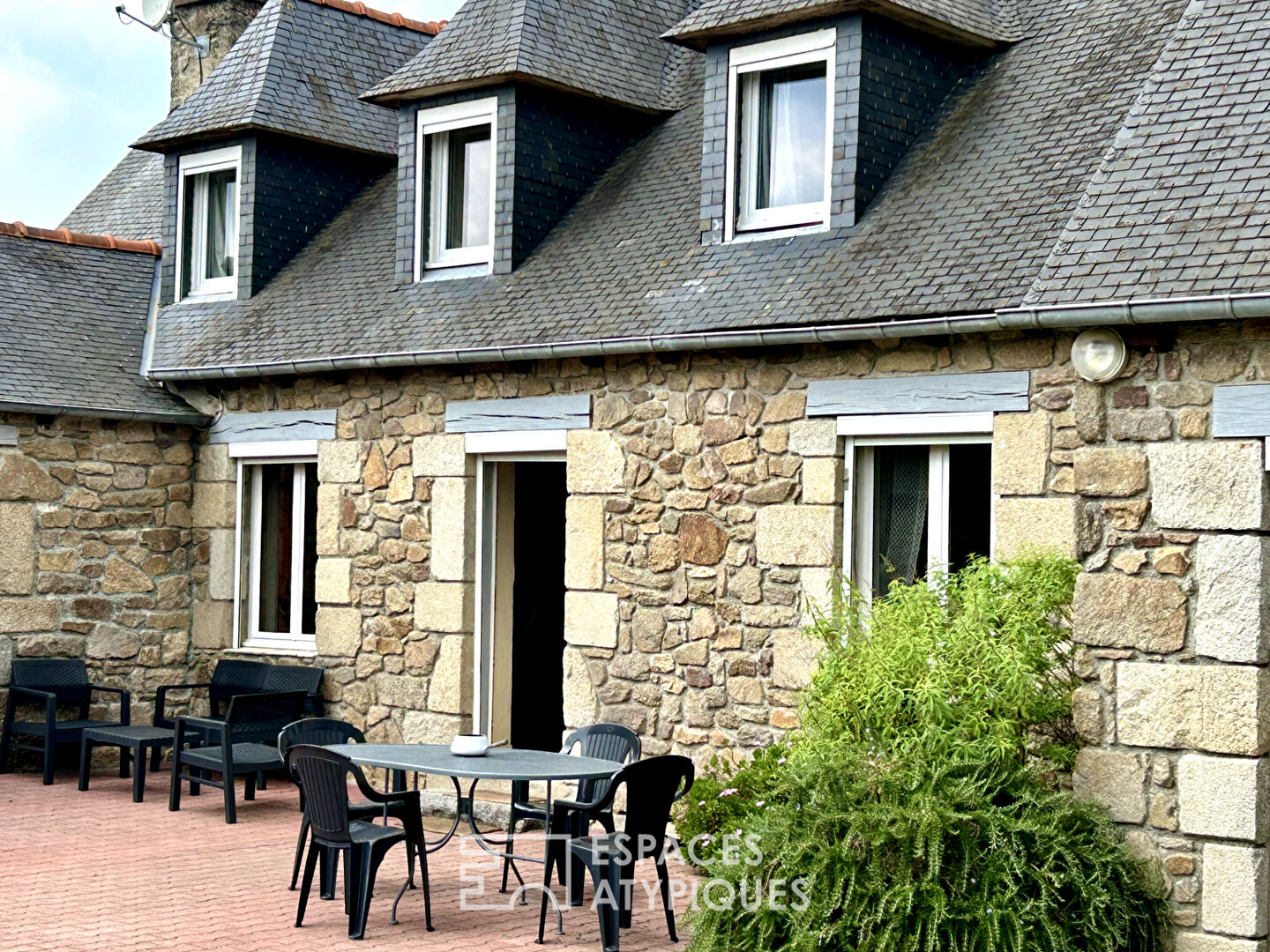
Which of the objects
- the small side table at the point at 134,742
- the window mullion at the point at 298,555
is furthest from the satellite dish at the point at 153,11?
the small side table at the point at 134,742

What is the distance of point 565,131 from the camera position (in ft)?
36.2

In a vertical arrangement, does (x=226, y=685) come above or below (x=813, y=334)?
below

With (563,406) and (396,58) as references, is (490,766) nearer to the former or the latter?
(563,406)

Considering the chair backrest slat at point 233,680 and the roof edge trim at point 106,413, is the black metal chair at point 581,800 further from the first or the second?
the roof edge trim at point 106,413

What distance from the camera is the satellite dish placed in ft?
51.5

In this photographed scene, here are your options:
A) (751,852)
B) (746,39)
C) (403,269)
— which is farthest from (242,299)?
(751,852)

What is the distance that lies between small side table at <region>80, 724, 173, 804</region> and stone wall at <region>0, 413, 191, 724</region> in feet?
2.87

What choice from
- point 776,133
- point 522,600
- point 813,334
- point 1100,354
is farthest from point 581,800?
point 776,133

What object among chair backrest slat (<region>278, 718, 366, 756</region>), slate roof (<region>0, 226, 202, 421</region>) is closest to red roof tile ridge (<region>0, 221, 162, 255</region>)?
slate roof (<region>0, 226, 202, 421</region>)

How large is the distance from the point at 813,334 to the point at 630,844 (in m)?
2.88

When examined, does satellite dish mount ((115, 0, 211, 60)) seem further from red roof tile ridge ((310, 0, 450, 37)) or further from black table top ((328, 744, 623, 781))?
black table top ((328, 744, 623, 781))

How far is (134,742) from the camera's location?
10328 millimetres

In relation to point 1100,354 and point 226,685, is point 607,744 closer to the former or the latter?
point 1100,354

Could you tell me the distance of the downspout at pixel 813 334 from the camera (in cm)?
629
